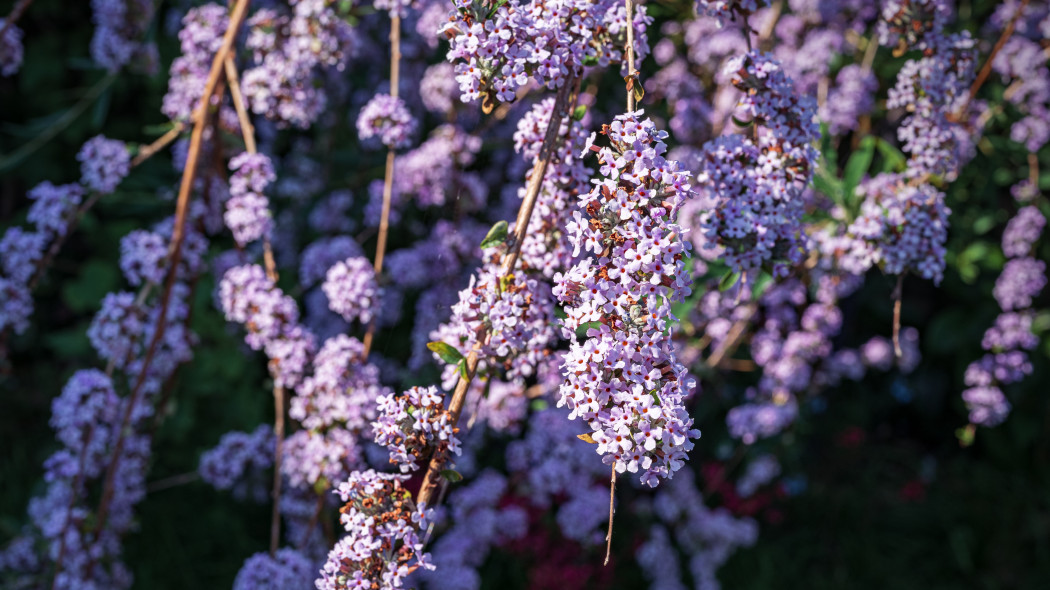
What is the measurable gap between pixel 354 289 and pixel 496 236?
1.03 meters

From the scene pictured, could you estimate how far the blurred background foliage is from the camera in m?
4.27

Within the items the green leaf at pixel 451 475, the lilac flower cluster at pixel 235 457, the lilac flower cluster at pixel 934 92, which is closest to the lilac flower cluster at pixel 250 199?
the lilac flower cluster at pixel 235 457

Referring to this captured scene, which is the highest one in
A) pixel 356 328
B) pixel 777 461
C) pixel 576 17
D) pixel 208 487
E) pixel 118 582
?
pixel 576 17

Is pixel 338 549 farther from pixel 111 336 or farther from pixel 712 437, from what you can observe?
pixel 712 437

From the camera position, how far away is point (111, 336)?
2.71m

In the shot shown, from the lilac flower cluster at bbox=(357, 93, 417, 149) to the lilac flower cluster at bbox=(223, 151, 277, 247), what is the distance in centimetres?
37

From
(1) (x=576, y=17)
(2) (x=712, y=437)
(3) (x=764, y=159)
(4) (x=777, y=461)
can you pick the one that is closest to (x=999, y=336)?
(4) (x=777, y=461)

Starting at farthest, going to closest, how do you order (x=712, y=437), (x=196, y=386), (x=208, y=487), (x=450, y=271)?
(x=712, y=437)
(x=208, y=487)
(x=196, y=386)
(x=450, y=271)

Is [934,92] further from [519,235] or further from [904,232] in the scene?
[519,235]

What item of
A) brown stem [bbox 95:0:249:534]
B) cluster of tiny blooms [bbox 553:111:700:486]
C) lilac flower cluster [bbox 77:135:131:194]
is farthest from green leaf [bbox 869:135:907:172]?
lilac flower cluster [bbox 77:135:131:194]

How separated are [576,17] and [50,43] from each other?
5024 mm

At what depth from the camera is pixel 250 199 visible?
8.97 feet

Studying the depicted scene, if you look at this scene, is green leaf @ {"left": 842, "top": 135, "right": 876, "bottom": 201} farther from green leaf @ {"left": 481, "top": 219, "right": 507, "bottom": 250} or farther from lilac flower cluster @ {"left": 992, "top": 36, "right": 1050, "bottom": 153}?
green leaf @ {"left": 481, "top": 219, "right": 507, "bottom": 250}

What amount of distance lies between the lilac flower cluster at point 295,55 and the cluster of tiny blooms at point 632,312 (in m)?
1.60
